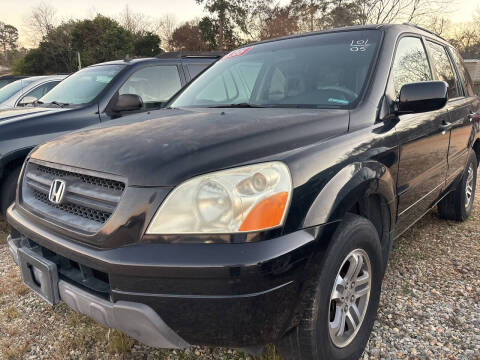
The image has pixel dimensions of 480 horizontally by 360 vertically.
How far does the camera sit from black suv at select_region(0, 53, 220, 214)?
140 inches

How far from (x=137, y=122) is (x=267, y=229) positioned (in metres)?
1.13

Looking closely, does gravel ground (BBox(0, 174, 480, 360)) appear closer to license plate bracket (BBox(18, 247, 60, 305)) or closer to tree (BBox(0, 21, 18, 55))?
license plate bracket (BBox(18, 247, 60, 305))

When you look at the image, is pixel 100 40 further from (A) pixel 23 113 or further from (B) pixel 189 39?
(A) pixel 23 113

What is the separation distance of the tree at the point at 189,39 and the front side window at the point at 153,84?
24483 mm

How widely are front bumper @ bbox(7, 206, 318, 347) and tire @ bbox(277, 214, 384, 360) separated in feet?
0.41

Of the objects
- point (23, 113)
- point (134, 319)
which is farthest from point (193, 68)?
point (134, 319)

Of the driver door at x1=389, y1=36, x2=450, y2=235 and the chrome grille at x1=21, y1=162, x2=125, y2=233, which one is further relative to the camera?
the driver door at x1=389, y1=36, x2=450, y2=235

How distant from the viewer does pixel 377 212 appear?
2133 millimetres

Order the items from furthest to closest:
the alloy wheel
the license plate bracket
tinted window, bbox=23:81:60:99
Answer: tinted window, bbox=23:81:60:99 → the alloy wheel → the license plate bracket

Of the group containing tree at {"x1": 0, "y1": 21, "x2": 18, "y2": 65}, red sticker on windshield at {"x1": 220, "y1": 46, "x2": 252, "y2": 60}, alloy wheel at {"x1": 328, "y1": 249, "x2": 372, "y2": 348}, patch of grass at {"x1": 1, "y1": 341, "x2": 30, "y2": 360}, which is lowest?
Result: patch of grass at {"x1": 1, "y1": 341, "x2": 30, "y2": 360}

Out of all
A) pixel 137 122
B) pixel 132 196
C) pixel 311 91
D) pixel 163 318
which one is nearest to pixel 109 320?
pixel 163 318

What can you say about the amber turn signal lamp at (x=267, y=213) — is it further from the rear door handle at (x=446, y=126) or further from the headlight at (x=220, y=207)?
the rear door handle at (x=446, y=126)

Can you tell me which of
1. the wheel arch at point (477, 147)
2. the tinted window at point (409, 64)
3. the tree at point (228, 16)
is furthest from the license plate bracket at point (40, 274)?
the tree at point (228, 16)

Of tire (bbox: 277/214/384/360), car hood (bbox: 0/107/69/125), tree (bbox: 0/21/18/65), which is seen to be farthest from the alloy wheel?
tree (bbox: 0/21/18/65)
